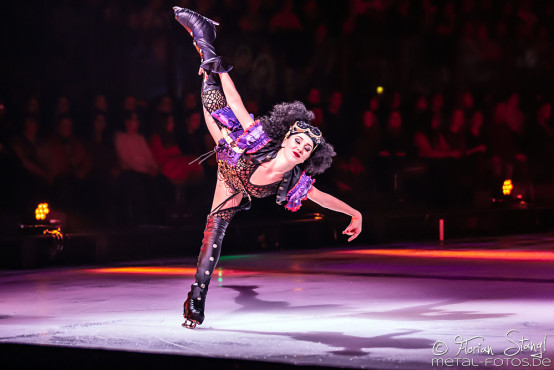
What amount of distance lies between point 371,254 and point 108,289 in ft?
11.8

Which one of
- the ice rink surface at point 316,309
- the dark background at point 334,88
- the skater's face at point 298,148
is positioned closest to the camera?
the ice rink surface at point 316,309

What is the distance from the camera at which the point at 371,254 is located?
375 inches

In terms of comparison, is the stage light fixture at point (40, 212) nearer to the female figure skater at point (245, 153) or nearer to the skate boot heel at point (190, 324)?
the female figure skater at point (245, 153)

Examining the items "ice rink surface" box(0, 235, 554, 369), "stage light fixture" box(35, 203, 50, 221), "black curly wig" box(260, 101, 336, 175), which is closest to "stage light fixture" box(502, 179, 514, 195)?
"ice rink surface" box(0, 235, 554, 369)

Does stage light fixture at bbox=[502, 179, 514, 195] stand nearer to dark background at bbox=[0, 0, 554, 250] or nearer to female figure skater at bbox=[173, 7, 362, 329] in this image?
dark background at bbox=[0, 0, 554, 250]

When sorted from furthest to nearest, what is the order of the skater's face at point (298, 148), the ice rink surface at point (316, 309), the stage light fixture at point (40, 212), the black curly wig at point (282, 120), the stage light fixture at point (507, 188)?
the stage light fixture at point (507, 188) → the stage light fixture at point (40, 212) → the black curly wig at point (282, 120) → the skater's face at point (298, 148) → the ice rink surface at point (316, 309)

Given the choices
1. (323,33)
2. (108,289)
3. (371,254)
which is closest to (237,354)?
(108,289)

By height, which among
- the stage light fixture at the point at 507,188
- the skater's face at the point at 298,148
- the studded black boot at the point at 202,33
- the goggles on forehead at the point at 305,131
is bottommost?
the stage light fixture at the point at 507,188

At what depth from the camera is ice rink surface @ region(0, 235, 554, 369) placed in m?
4.25

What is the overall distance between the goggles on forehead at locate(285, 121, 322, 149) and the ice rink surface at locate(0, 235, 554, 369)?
110 centimetres

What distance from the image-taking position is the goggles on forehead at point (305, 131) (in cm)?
487

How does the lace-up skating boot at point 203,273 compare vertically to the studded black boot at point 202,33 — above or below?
below

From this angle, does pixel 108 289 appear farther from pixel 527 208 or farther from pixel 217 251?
pixel 527 208

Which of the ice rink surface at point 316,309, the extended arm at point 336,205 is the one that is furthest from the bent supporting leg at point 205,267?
the extended arm at point 336,205
